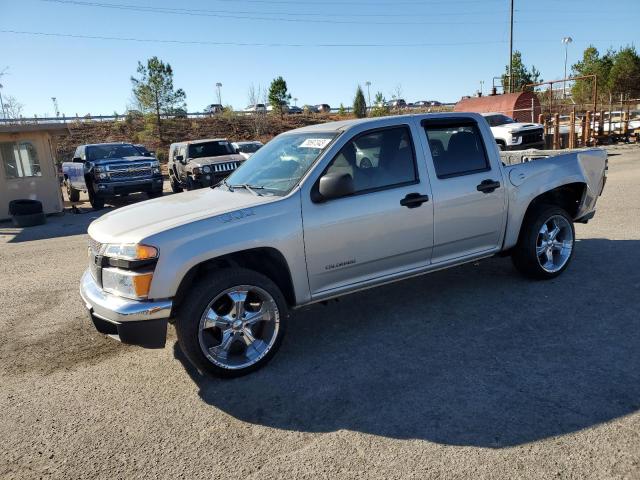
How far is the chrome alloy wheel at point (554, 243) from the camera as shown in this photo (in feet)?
17.2

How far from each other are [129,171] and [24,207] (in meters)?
2.96

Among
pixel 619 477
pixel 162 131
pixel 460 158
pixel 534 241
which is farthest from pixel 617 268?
pixel 162 131

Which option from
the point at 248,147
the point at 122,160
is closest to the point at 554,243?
the point at 122,160

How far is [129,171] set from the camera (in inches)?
575

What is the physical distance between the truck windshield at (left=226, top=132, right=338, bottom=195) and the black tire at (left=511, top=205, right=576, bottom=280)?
2332 millimetres

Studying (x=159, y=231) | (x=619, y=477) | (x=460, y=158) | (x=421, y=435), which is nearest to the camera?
(x=619, y=477)

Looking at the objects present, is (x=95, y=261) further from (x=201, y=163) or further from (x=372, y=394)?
(x=201, y=163)

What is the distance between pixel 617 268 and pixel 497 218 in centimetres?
187

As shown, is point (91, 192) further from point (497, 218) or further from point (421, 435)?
point (421, 435)

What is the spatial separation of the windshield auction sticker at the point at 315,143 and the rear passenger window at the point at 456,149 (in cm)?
99

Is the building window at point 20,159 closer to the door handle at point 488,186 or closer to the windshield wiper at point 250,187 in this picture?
the windshield wiper at point 250,187

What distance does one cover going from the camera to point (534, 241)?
5086 millimetres

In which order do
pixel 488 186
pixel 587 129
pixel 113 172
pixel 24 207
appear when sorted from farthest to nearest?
1. pixel 587 129
2. pixel 113 172
3. pixel 24 207
4. pixel 488 186

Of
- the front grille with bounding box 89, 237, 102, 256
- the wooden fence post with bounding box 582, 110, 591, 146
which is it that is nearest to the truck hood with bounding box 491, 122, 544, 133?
the wooden fence post with bounding box 582, 110, 591, 146
